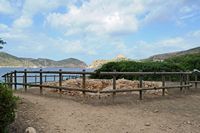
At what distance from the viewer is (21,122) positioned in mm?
8906

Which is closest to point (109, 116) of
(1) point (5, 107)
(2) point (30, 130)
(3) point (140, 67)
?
(2) point (30, 130)

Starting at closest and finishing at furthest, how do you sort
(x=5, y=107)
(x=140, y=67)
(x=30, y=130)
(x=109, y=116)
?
(x=5, y=107)
(x=30, y=130)
(x=109, y=116)
(x=140, y=67)

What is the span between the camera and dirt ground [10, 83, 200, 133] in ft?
29.3

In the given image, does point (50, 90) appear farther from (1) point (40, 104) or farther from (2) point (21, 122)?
(2) point (21, 122)

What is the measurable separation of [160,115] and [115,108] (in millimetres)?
1585

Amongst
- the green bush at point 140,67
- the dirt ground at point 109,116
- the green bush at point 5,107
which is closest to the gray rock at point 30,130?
the dirt ground at point 109,116

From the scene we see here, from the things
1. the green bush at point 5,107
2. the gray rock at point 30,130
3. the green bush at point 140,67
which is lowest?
the gray rock at point 30,130

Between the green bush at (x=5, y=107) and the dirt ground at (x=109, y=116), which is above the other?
the green bush at (x=5, y=107)

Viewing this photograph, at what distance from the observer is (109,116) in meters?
10.3

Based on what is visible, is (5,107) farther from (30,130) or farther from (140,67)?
(140,67)

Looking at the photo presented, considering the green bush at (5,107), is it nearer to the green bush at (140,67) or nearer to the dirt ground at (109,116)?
the dirt ground at (109,116)

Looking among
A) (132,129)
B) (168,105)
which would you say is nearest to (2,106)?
(132,129)

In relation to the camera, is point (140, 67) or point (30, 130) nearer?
point (30, 130)

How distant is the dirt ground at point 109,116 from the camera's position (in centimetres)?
892
